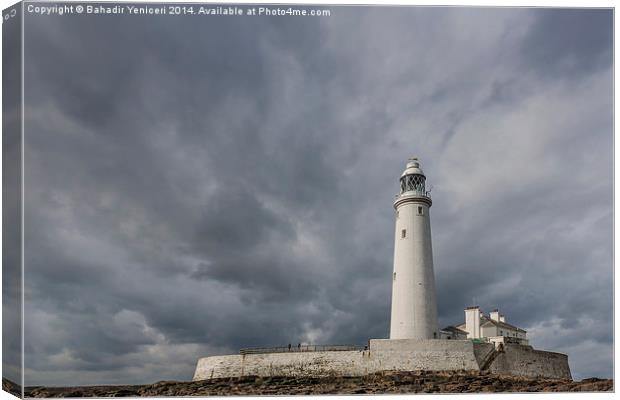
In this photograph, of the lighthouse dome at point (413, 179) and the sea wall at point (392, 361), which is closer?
the sea wall at point (392, 361)

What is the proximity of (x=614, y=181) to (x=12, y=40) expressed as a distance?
15650mm

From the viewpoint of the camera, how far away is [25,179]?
17.8 m

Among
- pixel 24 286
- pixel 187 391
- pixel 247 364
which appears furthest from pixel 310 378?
pixel 24 286

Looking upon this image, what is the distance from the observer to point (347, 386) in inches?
870

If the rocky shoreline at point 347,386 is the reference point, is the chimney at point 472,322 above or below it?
above

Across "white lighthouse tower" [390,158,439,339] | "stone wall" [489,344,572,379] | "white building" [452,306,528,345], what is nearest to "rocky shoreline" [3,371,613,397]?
"stone wall" [489,344,572,379]

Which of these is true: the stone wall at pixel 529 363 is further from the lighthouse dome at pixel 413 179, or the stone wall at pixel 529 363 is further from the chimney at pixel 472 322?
the lighthouse dome at pixel 413 179

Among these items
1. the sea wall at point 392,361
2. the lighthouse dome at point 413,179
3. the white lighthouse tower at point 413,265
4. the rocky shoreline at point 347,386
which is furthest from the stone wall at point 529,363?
the lighthouse dome at point 413,179

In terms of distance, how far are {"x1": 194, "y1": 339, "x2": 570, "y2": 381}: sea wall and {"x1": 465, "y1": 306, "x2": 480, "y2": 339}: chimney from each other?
15.2 feet

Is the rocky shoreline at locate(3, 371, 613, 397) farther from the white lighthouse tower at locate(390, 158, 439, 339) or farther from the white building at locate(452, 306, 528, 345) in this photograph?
the white building at locate(452, 306, 528, 345)

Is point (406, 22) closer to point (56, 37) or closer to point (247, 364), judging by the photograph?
point (56, 37)

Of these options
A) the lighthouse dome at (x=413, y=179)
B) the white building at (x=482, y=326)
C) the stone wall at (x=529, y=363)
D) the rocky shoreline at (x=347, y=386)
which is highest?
the lighthouse dome at (x=413, y=179)

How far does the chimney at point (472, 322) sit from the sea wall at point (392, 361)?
4.62 m

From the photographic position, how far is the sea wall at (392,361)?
24031mm
